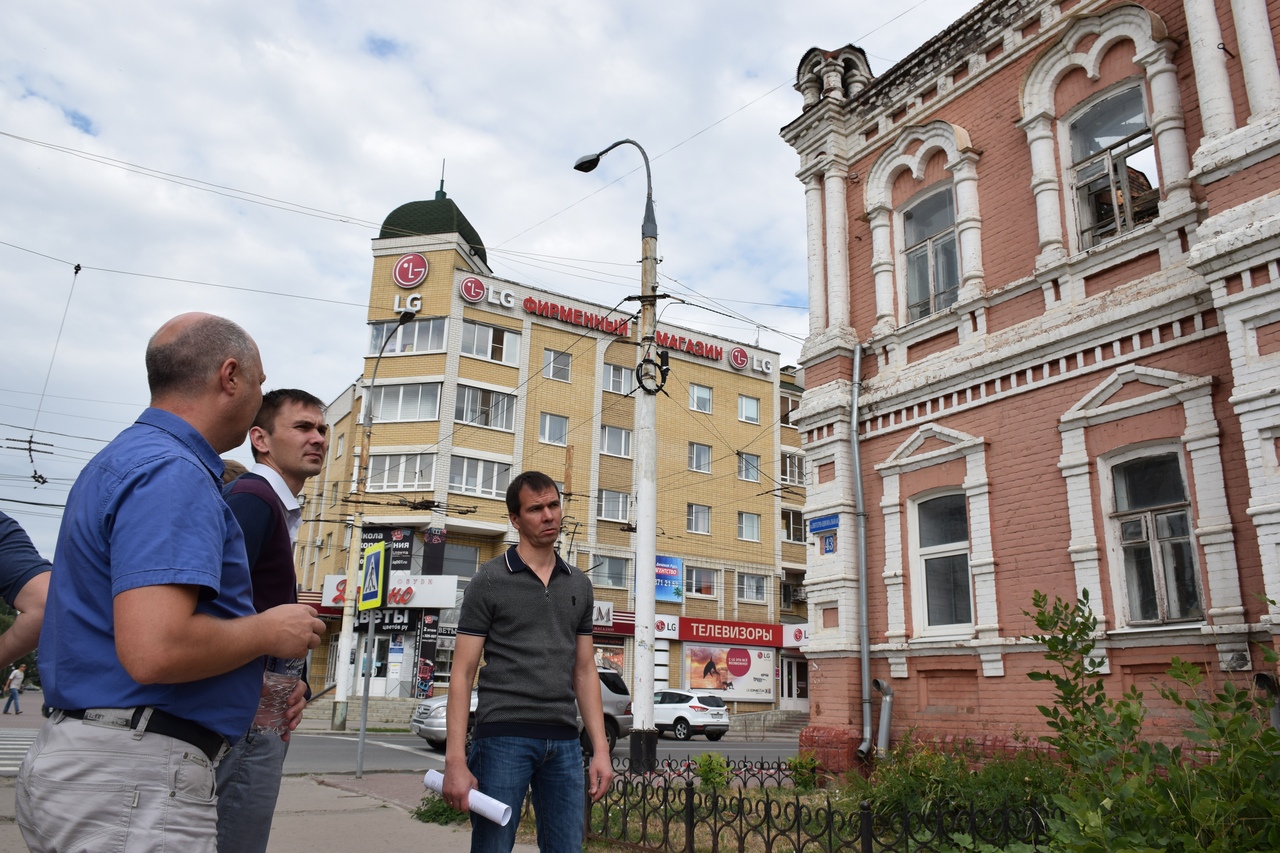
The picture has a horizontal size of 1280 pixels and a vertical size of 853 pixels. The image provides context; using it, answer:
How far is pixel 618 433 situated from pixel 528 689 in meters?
33.2

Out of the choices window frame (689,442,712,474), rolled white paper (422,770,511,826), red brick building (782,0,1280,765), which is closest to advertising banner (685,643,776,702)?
window frame (689,442,712,474)

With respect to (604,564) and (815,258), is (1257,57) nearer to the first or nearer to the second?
(815,258)

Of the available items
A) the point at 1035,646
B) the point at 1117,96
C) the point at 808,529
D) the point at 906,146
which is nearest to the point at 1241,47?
the point at 1117,96

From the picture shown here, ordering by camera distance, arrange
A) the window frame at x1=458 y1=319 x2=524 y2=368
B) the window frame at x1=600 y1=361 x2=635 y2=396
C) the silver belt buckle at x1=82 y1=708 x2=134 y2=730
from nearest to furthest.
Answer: the silver belt buckle at x1=82 y1=708 x2=134 y2=730 → the window frame at x1=458 y1=319 x2=524 y2=368 → the window frame at x1=600 y1=361 x2=635 y2=396

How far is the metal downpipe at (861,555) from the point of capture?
35.4 ft

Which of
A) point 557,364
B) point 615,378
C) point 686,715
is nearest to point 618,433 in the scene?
point 615,378

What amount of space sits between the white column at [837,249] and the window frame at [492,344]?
73.7 ft

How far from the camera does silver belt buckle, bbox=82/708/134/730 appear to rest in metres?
2.05

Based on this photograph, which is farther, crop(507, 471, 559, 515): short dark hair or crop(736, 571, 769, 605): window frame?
crop(736, 571, 769, 605): window frame

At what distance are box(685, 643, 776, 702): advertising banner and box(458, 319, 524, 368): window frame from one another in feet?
42.6

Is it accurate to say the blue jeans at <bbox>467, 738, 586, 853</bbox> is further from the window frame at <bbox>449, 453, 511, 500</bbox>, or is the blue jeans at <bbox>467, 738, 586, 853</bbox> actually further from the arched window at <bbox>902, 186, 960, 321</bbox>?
the window frame at <bbox>449, 453, 511, 500</bbox>

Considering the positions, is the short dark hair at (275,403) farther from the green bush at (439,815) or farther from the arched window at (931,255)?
the arched window at (931,255)

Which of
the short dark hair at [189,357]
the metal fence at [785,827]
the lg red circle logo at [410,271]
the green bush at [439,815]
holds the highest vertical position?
the lg red circle logo at [410,271]

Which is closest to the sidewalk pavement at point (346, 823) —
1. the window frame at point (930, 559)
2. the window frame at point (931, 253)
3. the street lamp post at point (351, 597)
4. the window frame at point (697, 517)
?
the window frame at point (930, 559)
